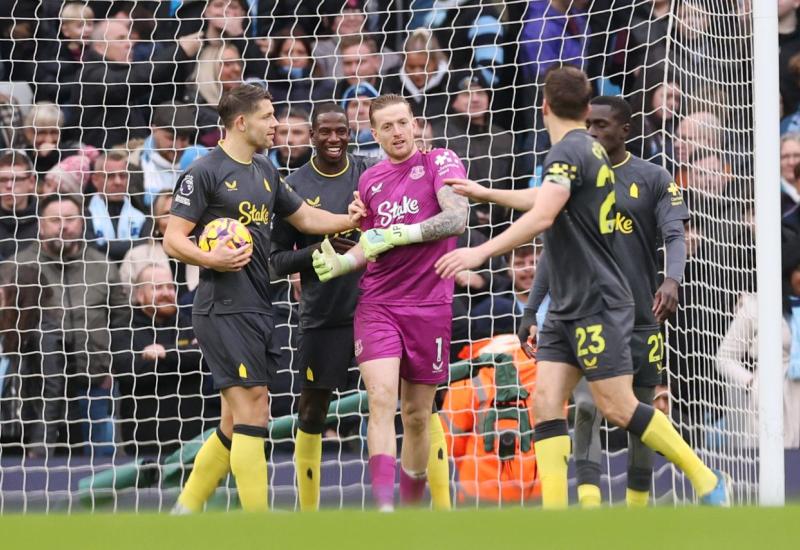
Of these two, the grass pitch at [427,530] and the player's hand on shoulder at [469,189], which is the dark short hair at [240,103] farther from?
the grass pitch at [427,530]

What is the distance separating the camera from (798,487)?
8391mm

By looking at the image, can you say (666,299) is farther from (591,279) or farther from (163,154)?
(163,154)

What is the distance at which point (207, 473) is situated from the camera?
24.5ft

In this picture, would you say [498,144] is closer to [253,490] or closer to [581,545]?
[253,490]

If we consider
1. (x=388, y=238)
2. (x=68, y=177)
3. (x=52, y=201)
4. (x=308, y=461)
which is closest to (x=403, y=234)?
(x=388, y=238)

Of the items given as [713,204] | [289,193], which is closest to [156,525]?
[289,193]

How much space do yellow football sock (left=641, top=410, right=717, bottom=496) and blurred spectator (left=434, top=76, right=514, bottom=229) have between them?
3.34 m

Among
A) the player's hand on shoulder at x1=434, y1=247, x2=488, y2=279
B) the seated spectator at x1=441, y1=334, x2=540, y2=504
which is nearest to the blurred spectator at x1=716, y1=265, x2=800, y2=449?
the seated spectator at x1=441, y1=334, x2=540, y2=504

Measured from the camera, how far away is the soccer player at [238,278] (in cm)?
714

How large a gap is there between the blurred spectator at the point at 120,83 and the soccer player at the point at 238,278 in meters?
2.83

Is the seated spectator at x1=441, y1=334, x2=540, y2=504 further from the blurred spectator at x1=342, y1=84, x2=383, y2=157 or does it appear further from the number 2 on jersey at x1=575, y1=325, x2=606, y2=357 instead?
the number 2 on jersey at x1=575, y1=325, x2=606, y2=357

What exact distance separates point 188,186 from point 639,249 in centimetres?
209

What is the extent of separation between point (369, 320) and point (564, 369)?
1.02m

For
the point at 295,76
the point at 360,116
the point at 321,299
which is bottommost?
the point at 321,299
